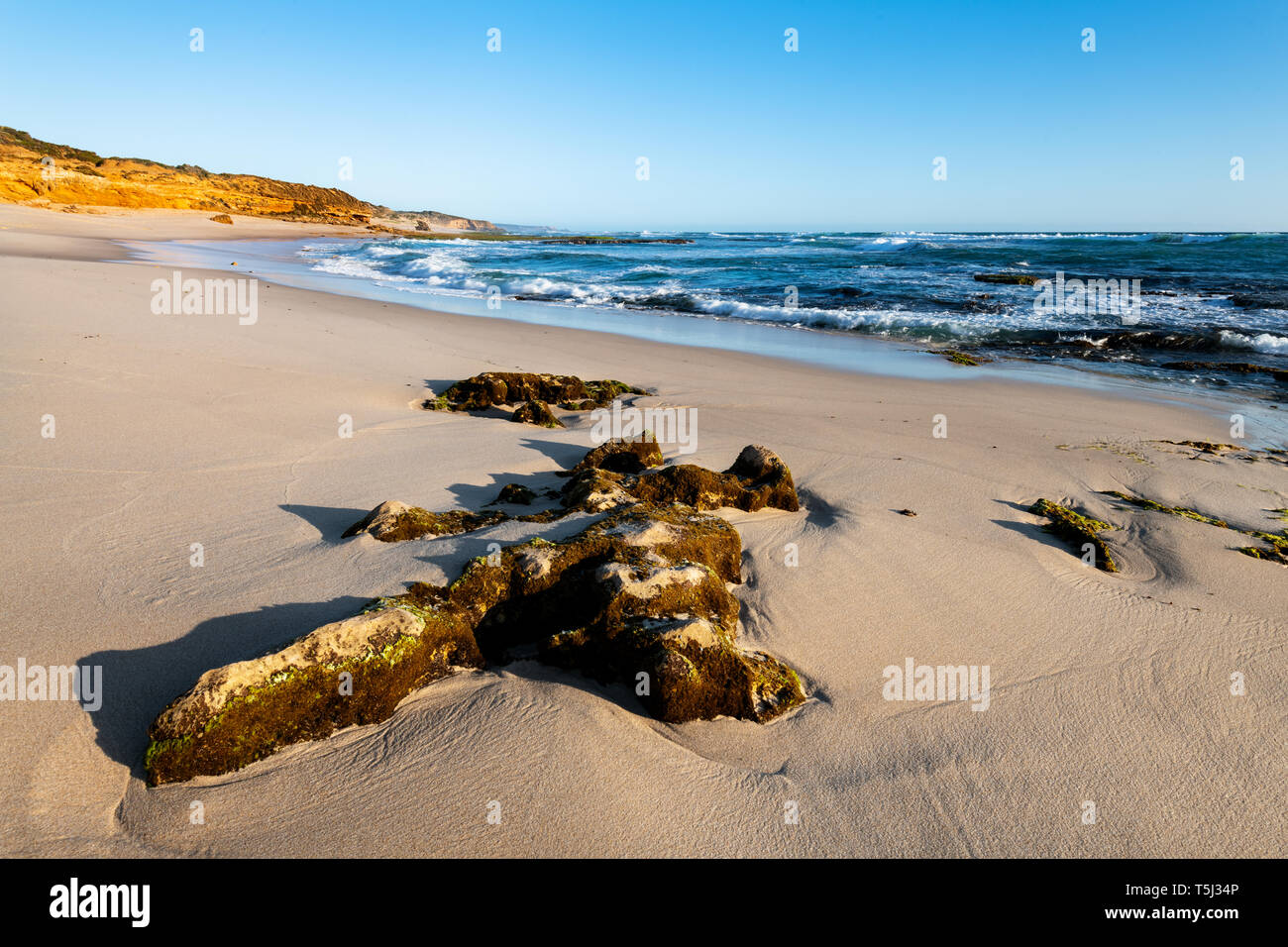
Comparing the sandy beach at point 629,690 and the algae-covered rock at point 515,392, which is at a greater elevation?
the algae-covered rock at point 515,392

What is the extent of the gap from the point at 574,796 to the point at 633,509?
160 centimetres

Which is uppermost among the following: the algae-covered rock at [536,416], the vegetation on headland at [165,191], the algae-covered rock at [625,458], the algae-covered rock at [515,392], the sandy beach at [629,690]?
the vegetation on headland at [165,191]

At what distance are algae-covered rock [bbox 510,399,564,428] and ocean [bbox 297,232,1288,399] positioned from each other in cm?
891

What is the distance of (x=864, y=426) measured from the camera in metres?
6.82

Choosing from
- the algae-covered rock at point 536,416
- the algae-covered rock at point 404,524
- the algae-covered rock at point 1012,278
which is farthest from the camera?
the algae-covered rock at point 1012,278

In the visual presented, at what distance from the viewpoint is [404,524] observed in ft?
11.5

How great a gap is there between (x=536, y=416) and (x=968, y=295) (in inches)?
671

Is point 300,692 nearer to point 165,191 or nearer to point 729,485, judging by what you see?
point 729,485

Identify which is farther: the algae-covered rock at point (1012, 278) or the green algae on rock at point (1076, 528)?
the algae-covered rock at point (1012, 278)

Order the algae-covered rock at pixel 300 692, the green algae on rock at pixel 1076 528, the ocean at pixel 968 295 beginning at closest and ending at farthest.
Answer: the algae-covered rock at pixel 300 692 < the green algae on rock at pixel 1076 528 < the ocean at pixel 968 295

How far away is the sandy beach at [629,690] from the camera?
2139mm

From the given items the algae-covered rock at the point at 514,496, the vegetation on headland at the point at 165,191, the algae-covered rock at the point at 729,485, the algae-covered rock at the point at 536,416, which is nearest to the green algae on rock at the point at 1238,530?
the algae-covered rock at the point at 729,485

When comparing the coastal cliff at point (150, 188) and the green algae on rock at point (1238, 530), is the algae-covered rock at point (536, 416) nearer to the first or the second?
the green algae on rock at point (1238, 530)
